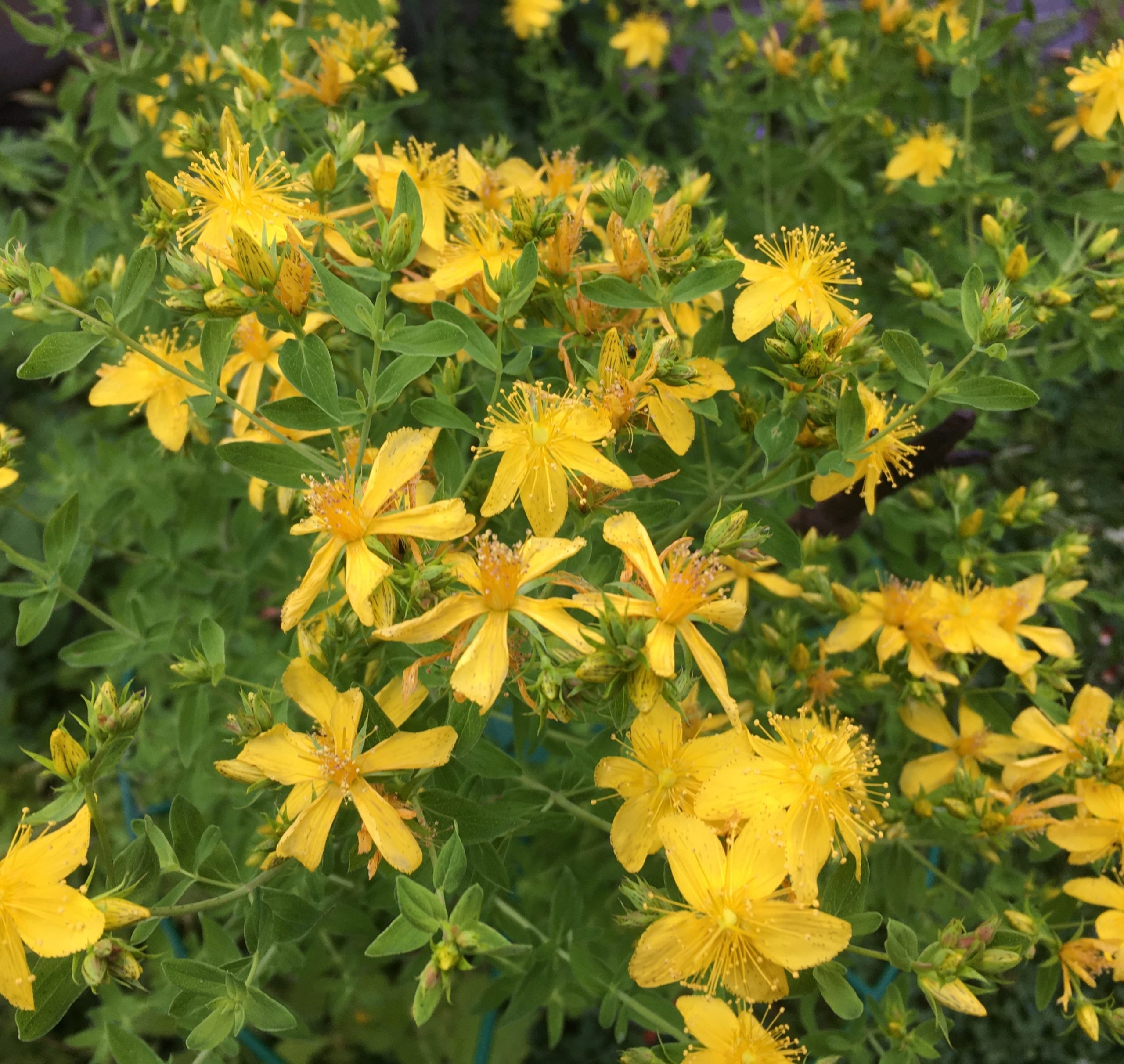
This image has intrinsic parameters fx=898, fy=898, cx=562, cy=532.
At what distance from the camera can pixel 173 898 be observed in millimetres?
947

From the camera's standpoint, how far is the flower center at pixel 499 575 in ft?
2.83

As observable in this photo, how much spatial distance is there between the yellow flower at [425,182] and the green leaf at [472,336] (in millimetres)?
154

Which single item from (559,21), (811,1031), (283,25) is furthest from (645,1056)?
(559,21)

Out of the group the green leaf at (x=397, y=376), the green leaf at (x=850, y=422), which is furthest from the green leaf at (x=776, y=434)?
the green leaf at (x=397, y=376)

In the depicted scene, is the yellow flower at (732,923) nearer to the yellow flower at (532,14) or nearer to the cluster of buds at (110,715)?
the cluster of buds at (110,715)

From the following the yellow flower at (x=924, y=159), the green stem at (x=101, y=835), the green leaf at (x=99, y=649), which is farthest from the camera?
the yellow flower at (x=924, y=159)

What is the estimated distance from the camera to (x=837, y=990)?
3.02 feet

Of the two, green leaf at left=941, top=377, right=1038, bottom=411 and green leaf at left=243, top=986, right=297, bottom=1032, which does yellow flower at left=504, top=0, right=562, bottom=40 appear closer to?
green leaf at left=941, top=377, right=1038, bottom=411

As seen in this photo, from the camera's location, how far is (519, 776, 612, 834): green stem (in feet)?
3.42

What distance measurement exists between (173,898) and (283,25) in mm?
1476

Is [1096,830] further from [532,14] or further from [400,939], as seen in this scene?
[532,14]

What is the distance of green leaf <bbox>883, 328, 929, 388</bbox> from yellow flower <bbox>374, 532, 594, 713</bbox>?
0.43 metres

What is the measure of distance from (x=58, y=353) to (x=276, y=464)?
277mm

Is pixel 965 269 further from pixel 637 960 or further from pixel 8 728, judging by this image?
pixel 8 728
